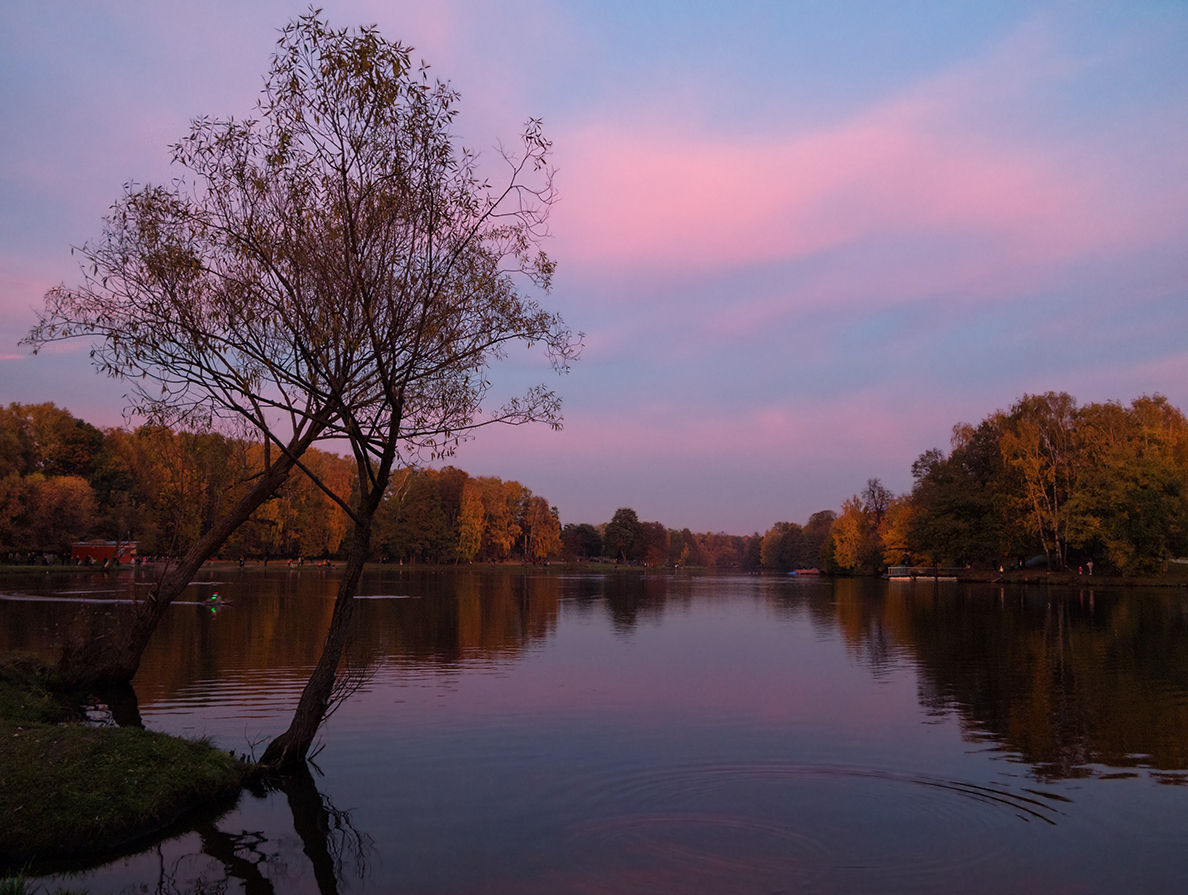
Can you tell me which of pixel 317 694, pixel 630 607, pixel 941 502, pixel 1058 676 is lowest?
pixel 630 607

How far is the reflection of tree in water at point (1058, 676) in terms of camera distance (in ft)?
49.7

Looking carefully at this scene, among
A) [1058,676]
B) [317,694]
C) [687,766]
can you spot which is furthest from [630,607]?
[317,694]

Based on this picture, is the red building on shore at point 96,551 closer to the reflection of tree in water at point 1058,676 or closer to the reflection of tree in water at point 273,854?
the reflection of tree in water at point 1058,676

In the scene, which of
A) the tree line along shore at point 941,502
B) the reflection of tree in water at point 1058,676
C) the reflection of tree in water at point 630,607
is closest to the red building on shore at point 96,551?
the tree line along shore at point 941,502

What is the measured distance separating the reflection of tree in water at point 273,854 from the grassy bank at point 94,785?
0.60 meters

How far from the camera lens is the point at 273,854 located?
9930 mm

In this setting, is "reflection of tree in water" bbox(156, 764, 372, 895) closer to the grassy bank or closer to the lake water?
the lake water

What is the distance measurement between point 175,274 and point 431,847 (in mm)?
8943

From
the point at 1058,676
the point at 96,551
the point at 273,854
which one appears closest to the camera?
the point at 273,854

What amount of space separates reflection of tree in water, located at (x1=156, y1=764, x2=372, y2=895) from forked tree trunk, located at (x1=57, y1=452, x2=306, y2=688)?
230 inches

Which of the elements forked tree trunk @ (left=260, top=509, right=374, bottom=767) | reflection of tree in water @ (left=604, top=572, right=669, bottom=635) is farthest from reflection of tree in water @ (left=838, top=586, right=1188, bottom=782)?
forked tree trunk @ (left=260, top=509, right=374, bottom=767)

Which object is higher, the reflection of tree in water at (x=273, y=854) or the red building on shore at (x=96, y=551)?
the red building on shore at (x=96, y=551)

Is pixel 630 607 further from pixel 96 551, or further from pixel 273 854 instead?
pixel 96 551

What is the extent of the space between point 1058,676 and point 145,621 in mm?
22619
